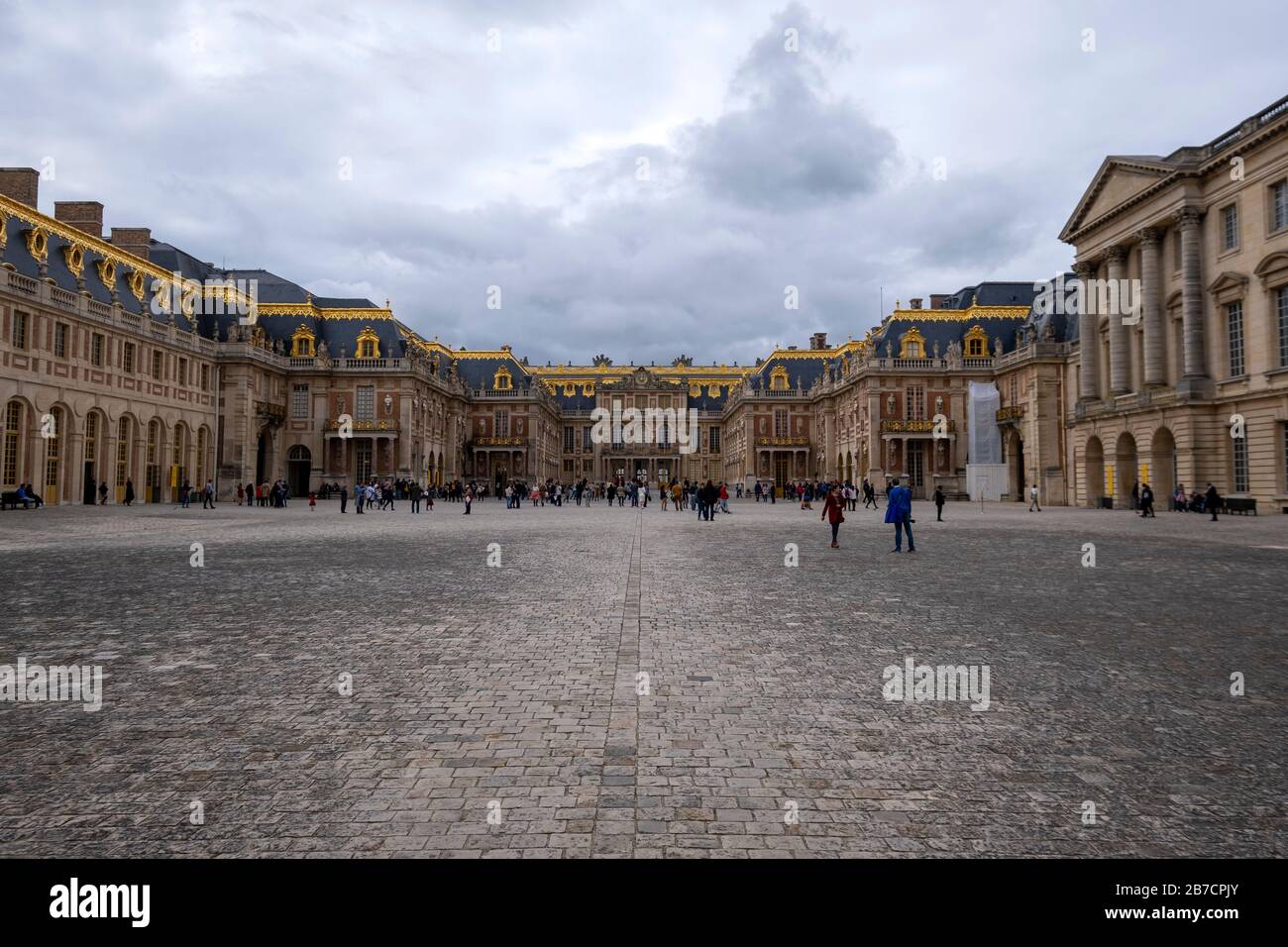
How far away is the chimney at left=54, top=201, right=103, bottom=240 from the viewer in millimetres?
42062

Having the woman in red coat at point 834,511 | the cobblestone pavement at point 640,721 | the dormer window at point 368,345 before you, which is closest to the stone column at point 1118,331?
the woman in red coat at point 834,511

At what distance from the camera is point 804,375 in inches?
3135

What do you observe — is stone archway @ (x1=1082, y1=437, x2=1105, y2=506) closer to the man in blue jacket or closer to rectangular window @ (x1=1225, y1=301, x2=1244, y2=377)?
rectangular window @ (x1=1225, y1=301, x2=1244, y2=377)

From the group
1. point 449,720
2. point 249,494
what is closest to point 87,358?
point 249,494

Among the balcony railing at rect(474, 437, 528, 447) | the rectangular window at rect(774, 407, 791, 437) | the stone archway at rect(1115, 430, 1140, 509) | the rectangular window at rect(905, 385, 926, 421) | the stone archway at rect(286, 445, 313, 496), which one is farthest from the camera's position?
the balcony railing at rect(474, 437, 528, 447)

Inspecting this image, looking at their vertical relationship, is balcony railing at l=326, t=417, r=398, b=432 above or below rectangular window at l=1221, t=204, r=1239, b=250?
below

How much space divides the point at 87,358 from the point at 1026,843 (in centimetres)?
4409

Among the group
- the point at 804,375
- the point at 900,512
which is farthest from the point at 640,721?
the point at 804,375

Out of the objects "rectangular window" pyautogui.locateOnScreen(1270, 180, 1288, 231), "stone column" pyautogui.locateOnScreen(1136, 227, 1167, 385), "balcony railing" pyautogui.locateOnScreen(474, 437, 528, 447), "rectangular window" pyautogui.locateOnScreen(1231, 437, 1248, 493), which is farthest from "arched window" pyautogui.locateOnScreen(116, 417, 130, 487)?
"rectangular window" pyautogui.locateOnScreen(1270, 180, 1288, 231)

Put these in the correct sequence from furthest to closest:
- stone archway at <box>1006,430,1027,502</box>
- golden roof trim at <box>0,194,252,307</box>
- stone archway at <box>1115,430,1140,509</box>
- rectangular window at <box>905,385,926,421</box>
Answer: rectangular window at <box>905,385,926,421</box> → stone archway at <box>1006,430,1027,502</box> → stone archway at <box>1115,430,1140,509</box> → golden roof trim at <box>0,194,252,307</box>

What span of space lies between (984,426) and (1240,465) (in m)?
22.5

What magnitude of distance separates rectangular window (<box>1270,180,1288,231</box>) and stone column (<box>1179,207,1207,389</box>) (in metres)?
3.54

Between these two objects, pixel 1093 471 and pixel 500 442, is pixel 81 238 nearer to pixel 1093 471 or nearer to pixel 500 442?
pixel 500 442

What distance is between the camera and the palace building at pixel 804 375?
102 feet
